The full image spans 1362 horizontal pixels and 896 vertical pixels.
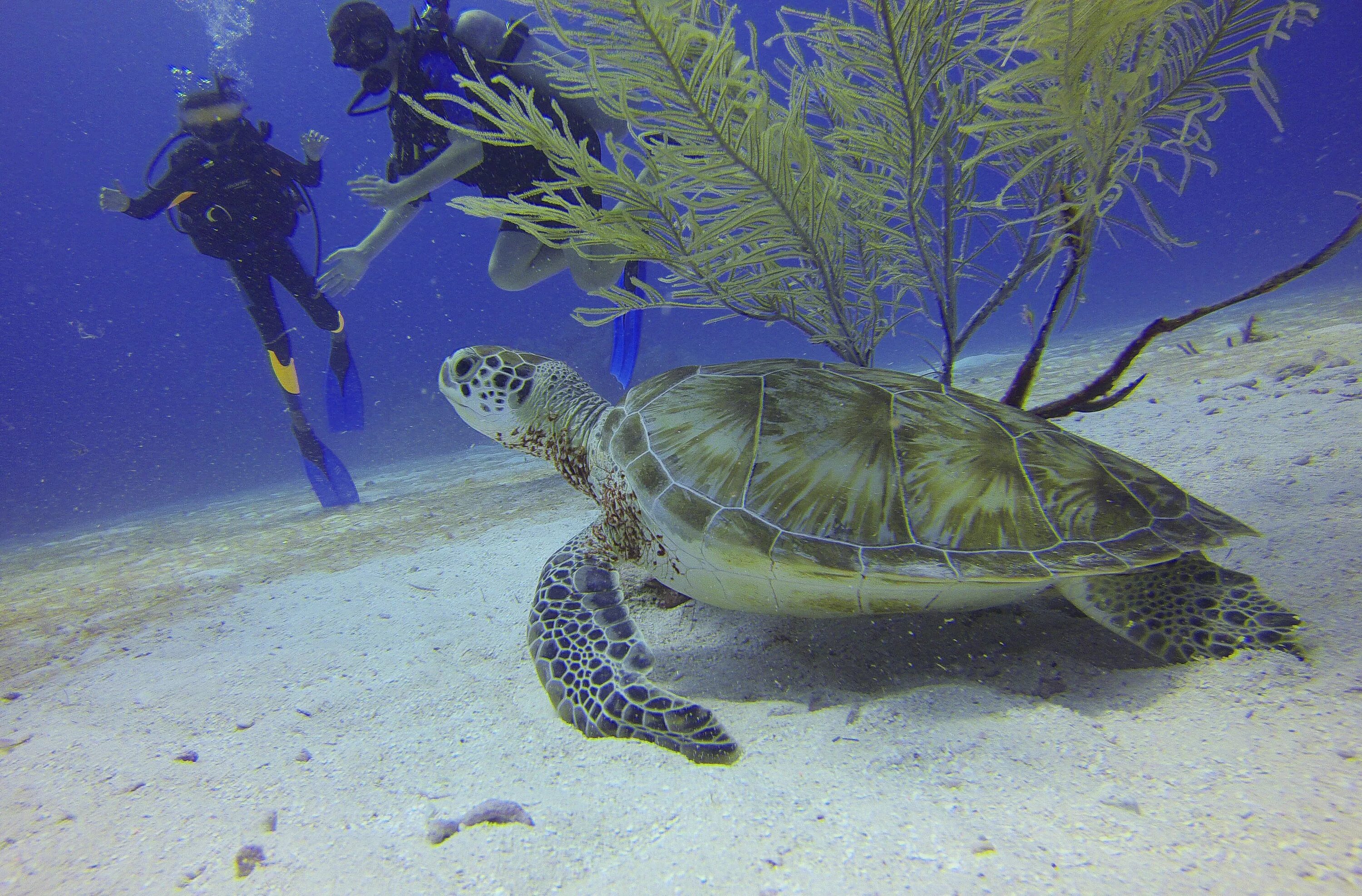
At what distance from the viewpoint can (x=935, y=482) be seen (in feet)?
6.47

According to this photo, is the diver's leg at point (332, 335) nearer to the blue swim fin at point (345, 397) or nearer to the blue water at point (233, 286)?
the blue swim fin at point (345, 397)

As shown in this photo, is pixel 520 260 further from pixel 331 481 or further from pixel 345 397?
pixel 331 481

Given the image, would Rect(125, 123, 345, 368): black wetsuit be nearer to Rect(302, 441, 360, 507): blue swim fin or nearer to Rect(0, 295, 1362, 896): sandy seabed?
Rect(302, 441, 360, 507): blue swim fin

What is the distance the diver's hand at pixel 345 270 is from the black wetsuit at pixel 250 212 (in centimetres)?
78

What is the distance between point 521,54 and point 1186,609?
5135mm

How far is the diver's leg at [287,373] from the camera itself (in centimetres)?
648

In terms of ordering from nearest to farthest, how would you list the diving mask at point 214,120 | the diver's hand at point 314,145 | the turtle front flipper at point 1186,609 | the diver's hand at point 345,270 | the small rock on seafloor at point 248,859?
the small rock on seafloor at point 248,859
the turtle front flipper at point 1186,609
the diver's hand at point 345,270
the diver's hand at point 314,145
the diving mask at point 214,120

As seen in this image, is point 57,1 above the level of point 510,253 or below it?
above

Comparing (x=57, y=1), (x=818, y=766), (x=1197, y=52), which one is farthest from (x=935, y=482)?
(x=57, y=1)

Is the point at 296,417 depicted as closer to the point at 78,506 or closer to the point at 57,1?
the point at 78,506

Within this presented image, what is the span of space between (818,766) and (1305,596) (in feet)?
6.07

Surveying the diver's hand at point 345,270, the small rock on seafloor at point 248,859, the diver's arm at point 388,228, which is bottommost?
the small rock on seafloor at point 248,859

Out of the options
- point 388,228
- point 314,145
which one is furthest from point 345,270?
point 314,145

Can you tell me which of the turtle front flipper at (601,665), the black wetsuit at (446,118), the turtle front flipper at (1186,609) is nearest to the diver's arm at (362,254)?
the black wetsuit at (446,118)
